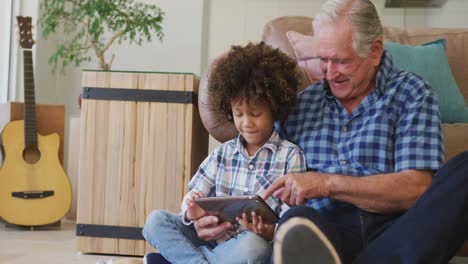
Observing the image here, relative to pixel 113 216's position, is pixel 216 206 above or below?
above

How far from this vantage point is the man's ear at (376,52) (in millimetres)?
1615

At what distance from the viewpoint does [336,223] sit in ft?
5.06

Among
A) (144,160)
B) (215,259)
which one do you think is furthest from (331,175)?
(144,160)

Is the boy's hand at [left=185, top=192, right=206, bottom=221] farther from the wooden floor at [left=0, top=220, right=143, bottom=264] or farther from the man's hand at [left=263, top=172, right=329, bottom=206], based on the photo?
the wooden floor at [left=0, top=220, right=143, bottom=264]

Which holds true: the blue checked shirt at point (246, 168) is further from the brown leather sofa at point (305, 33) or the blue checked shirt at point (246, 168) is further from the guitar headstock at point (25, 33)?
A: the guitar headstock at point (25, 33)

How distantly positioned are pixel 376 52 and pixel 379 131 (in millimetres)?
212

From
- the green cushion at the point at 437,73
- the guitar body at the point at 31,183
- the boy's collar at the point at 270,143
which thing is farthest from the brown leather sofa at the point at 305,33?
the guitar body at the point at 31,183

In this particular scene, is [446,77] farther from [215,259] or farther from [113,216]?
[113,216]

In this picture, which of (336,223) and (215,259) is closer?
(336,223)

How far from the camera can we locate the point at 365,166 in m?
1.55

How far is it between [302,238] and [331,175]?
31 centimetres

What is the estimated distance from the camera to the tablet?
1461mm

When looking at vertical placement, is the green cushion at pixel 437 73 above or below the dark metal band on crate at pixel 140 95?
above

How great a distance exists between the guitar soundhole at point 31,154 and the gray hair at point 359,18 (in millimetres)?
2250
